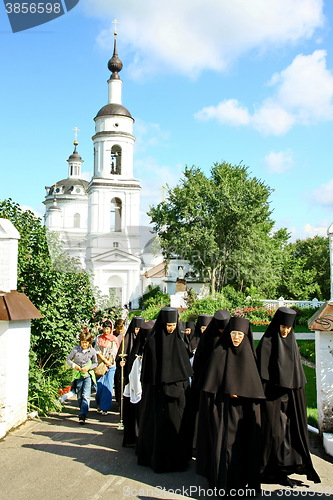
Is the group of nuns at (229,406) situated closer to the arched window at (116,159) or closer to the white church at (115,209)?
the white church at (115,209)

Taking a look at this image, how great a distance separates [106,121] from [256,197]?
14531 mm

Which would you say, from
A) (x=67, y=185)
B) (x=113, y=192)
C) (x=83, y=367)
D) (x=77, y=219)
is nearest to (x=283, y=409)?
(x=83, y=367)

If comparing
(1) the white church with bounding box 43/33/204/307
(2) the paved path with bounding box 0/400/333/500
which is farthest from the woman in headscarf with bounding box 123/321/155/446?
(1) the white church with bounding box 43/33/204/307

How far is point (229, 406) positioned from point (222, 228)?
29.6m

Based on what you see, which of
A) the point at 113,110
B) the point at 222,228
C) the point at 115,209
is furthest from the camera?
the point at 115,209

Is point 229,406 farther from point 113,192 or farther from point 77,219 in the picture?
point 77,219

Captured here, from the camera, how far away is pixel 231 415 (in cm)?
523

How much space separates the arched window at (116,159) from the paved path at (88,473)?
114ft

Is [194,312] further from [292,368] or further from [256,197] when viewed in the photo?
[292,368]

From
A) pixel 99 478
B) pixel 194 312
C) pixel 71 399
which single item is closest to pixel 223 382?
pixel 99 478

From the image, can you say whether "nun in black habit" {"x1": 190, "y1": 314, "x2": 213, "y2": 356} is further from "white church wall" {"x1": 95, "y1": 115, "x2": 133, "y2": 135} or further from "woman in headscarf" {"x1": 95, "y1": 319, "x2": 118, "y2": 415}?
"white church wall" {"x1": 95, "y1": 115, "x2": 133, "y2": 135}

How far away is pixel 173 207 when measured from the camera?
35.7m

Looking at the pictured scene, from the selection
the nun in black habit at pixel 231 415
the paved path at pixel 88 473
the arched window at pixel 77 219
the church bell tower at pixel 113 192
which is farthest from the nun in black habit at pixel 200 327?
the arched window at pixel 77 219

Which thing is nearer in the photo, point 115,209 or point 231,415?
point 231,415
